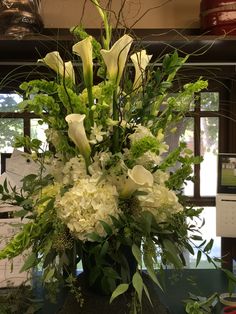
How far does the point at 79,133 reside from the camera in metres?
0.69

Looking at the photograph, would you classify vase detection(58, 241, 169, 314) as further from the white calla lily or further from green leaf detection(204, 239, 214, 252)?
the white calla lily

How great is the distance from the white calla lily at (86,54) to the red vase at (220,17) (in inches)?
33.2

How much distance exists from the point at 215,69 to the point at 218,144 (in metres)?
0.39

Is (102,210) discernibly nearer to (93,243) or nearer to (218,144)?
(93,243)

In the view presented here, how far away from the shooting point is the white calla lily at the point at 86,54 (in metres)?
0.71

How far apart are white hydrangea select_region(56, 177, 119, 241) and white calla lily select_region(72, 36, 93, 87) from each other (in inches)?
7.9

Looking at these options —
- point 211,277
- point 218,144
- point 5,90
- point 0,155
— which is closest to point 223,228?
point 218,144

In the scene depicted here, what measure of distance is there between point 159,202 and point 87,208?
129mm

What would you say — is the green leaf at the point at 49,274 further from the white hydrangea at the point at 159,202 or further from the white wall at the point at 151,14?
the white wall at the point at 151,14

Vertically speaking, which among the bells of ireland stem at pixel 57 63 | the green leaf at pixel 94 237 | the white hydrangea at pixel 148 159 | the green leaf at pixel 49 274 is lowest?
the green leaf at pixel 49 274

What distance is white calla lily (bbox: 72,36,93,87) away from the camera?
71cm

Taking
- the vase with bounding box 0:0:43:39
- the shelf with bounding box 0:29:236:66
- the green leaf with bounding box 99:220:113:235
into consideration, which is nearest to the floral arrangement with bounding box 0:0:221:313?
the green leaf with bounding box 99:220:113:235

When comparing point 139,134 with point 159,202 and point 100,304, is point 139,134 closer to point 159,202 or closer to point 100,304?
point 159,202

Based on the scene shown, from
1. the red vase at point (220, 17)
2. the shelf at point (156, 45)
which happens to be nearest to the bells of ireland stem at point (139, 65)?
the shelf at point (156, 45)
